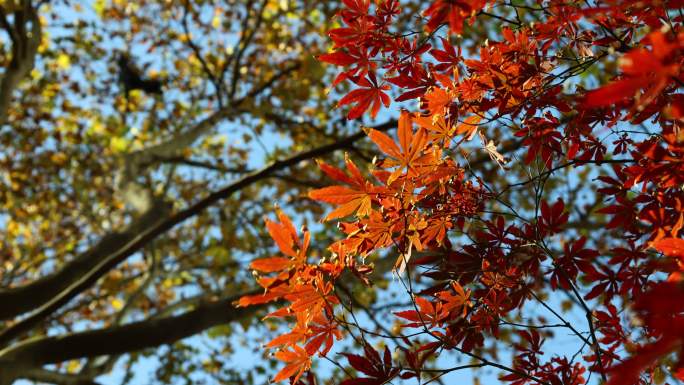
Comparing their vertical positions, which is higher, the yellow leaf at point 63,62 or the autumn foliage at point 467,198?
the yellow leaf at point 63,62

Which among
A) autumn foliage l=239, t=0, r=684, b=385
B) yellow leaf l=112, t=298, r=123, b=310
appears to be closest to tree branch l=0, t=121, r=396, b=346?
autumn foliage l=239, t=0, r=684, b=385

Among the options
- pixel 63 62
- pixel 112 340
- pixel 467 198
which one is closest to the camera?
pixel 467 198

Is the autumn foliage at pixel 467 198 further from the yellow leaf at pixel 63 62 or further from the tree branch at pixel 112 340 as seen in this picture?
the yellow leaf at pixel 63 62

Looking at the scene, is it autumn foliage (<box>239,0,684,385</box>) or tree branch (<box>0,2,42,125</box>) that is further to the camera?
tree branch (<box>0,2,42,125</box>)

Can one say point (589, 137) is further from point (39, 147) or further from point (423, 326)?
point (39, 147)

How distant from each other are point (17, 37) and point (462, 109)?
14.1 ft

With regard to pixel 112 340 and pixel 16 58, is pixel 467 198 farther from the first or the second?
pixel 16 58

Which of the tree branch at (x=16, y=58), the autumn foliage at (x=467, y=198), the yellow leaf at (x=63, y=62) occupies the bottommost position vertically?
the autumn foliage at (x=467, y=198)

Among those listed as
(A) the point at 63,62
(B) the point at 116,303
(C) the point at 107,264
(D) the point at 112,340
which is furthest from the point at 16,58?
(B) the point at 116,303

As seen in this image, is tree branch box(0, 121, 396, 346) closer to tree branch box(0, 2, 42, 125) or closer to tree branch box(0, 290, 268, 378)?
tree branch box(0, 290, 268, 378)

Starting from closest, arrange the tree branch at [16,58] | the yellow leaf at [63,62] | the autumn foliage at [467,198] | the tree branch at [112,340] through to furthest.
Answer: the autumn foliage at [467,198] → the tree branch at [112,340] → the tree branch at [16,58] → the yellow leaf at [63,62]

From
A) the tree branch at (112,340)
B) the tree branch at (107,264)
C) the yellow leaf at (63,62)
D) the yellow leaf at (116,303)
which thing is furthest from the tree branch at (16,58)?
the yellow leaf at (116,303)

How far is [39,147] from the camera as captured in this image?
778 centimetres

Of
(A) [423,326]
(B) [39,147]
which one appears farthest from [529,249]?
(B) [39,147]
